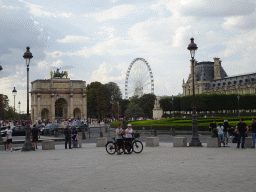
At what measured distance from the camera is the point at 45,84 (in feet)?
343

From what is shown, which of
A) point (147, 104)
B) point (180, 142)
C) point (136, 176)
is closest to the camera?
point (136, 176)

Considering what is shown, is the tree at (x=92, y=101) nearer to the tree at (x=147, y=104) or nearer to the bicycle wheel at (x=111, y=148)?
the tree at (x=147, y=104)

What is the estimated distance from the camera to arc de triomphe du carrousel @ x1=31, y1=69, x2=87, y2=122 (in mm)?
103375

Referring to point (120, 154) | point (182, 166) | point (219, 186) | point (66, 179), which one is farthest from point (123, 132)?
point (219, 186)

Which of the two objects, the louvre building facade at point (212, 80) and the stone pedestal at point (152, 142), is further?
the louvre building facade at point (212, 80)

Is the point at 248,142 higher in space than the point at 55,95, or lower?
lower

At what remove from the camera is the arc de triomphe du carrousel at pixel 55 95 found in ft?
339

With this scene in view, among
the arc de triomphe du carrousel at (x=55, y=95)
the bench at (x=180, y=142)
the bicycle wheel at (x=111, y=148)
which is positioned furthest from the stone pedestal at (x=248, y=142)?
the arc de triomphe du carrousel at (x=55, y=95)

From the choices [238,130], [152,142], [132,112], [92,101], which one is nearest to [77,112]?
[92,101]

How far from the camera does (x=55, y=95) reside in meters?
104

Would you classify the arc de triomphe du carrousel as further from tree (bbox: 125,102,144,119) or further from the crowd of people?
the crowd of people

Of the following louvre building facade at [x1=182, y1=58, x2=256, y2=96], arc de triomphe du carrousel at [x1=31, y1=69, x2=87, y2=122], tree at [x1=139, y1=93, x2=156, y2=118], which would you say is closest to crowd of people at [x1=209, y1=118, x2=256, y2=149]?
arc de triomphe du carrousel at [x1=31, y1=69, x2=87, y2=122]

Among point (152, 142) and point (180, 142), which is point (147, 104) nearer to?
point (152, 142)

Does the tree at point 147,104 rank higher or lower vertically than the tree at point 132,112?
higher
